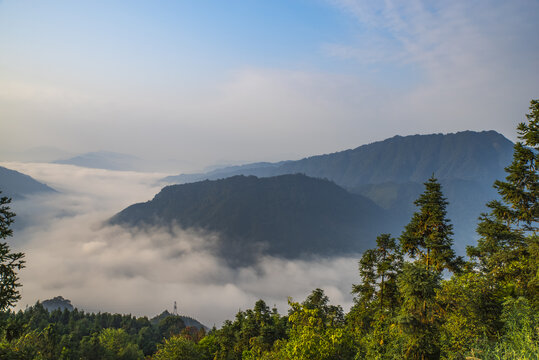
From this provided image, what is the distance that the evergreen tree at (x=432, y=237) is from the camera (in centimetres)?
3030

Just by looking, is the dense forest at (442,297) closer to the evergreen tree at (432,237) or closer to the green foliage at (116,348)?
the evergreen tree at (432,237)

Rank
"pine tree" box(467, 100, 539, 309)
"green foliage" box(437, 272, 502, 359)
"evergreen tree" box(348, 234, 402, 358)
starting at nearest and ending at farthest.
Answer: "green foliage" box(437, 272, 502, 359), "pine tree" box(467, 100, 539, 309), "evergreen tree" box(348, 234, 402, 358)

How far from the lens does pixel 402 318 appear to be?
18578 mm

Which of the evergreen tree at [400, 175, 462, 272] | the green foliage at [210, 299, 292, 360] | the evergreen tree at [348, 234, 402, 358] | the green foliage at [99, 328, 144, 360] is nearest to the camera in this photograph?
the evergreen tree at [400, 175, 462, 272]

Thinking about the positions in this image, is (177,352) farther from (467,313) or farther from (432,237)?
(467,313)

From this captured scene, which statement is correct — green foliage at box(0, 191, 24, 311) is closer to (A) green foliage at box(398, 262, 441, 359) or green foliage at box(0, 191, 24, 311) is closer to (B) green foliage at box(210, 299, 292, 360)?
(A) green foliage at box(398, 262, 441, 359)

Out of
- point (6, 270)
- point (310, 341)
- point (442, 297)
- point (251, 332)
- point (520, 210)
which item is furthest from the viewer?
point (251, 332)

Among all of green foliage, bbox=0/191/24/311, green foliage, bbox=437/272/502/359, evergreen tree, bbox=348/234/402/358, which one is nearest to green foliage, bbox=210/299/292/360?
evergreen tree, bbox=348/234/402/358

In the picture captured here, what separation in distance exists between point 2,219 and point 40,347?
5189 centimetres

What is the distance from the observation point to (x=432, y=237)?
30.9 m

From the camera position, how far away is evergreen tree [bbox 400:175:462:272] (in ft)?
99.4

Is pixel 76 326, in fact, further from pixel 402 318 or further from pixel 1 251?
pixel 402 318

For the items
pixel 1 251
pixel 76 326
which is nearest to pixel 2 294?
pixel 1 251

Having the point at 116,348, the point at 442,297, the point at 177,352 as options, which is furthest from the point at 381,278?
the point at 116,348
